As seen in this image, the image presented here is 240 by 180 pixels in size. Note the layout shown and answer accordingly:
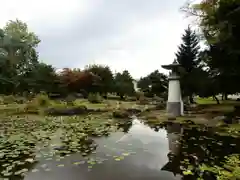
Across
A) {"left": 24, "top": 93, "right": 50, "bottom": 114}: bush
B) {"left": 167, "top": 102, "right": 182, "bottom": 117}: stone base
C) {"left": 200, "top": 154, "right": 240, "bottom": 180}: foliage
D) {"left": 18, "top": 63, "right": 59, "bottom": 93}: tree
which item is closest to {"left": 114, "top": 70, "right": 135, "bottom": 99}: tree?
{"left": 18, "top": 63, "right": 59, "bottom": 93}: tree

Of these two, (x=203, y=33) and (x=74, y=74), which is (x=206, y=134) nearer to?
(x=203, y=33)

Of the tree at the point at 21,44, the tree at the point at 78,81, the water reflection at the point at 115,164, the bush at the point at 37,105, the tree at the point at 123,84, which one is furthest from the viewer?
the tree at the point at 21,44

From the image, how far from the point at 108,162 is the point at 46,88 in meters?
25.5

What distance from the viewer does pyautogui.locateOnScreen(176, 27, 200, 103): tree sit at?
21969 millimetres

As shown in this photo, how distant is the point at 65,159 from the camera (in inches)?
214

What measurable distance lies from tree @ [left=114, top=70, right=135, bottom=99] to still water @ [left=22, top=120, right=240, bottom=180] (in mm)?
23940

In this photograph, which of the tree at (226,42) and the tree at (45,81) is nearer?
the tree at (226,42)

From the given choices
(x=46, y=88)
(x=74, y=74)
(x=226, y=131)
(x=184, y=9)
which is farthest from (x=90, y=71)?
(x=226, y=131)

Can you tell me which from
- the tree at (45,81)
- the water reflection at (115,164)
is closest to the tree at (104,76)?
the tree at (45,81)

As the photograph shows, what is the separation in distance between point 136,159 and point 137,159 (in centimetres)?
2

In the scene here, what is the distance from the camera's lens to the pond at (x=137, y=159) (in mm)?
4430

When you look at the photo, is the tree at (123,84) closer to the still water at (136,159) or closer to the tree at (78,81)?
the tree at (78,81)

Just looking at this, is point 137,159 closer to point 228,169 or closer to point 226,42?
point 228,169

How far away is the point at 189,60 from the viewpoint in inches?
978
